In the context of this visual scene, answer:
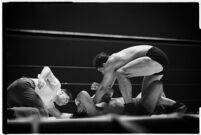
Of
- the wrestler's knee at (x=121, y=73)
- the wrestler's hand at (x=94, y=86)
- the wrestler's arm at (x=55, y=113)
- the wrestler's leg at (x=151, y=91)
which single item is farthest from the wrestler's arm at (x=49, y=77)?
the wrestler's leg at (x=151, y=91)

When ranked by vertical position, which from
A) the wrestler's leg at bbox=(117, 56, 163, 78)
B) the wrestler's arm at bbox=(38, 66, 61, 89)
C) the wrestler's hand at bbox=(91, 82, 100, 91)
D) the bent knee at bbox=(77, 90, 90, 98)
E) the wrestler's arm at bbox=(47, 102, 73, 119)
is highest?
the wrestler's leg at bbox=(117, 56, 163, 78)

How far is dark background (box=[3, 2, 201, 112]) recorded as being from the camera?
3139 mm

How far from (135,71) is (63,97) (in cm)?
92

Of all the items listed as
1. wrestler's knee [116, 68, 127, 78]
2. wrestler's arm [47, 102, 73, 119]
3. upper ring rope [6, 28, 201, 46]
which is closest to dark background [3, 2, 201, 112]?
upper ring rope [6, 28, 201, 46]

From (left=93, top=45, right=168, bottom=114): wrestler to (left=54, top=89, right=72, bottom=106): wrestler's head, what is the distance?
1.06 ft

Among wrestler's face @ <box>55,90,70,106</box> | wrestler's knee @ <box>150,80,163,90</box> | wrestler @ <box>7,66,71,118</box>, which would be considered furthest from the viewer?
wrestler's knee @ <box>150,80,163,90</box>

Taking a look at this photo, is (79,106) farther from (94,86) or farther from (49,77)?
(49,77)

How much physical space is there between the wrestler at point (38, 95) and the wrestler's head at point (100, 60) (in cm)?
48

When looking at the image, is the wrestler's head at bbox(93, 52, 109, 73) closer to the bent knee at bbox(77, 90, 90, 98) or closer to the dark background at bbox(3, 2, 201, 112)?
the dark background at bbox(3, 2, 201, 112)

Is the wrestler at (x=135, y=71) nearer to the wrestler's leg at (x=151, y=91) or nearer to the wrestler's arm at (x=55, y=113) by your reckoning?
the wrestler's leg at (x=151, y=91)

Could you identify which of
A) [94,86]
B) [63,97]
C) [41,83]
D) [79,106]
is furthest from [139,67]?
[41,83]

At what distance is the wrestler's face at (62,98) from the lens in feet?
10.6

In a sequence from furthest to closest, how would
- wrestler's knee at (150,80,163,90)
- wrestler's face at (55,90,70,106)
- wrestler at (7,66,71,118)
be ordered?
wrestler's knee at (150,80,163,90) < wrestler's face at (55,90,70,106) < wrestler at (7,66,71,118)

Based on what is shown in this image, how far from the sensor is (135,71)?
334 centimetres
